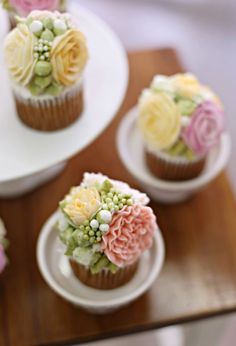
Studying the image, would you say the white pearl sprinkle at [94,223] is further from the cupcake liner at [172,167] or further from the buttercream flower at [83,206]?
the cupcake liner at [172,167]

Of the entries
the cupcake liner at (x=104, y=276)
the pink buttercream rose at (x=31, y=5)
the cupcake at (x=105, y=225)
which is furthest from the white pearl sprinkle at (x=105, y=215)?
the pink buttercream rose at (x=31, y=5)

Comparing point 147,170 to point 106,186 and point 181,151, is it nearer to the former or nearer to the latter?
point 181,151

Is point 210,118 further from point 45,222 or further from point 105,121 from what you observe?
point 45,222

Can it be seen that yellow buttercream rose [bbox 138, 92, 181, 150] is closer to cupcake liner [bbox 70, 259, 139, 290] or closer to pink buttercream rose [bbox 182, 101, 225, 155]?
pink buttercream rose [bbox 182, 101, 225, 155]

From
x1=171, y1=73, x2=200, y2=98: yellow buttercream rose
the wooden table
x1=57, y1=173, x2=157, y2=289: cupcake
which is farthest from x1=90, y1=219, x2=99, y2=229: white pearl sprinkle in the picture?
x1=171, y1=73, x2=200, y2=98: yellow buttercream rose

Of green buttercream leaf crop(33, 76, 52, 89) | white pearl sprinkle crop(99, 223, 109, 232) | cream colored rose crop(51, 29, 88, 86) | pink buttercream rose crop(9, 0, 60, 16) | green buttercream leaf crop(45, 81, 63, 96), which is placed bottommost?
white pearl sprinkle crop(99, 223, 109, 232)

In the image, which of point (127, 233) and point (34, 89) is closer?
point (127, 233)

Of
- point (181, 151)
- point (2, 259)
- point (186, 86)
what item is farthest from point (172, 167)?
point (2, 259)
